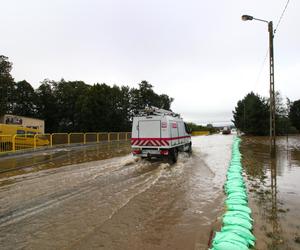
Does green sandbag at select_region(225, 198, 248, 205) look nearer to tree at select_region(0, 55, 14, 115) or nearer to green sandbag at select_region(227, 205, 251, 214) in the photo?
green sandbag at select_region(227, 205, 251, 214)

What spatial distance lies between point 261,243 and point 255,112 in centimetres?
4908

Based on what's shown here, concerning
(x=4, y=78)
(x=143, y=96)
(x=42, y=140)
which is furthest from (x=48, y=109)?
(x=42, y=140)

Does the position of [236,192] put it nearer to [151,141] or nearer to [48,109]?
[151,141]

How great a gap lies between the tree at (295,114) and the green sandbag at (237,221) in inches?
2943

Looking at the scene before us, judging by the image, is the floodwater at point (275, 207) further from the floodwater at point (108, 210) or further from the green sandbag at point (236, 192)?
the floodwater at point (108, 210)

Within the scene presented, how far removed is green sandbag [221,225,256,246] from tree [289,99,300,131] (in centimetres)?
7520

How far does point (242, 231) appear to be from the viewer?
14.8 ft

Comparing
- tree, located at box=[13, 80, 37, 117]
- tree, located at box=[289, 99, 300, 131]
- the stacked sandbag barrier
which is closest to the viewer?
the stacked sandbag barrier

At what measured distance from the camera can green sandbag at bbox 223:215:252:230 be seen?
4.84 metres

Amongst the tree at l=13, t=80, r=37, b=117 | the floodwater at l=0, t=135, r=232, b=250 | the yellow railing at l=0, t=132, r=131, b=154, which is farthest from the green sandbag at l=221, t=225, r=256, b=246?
the tree at l=13, t=80, r=37, b=117

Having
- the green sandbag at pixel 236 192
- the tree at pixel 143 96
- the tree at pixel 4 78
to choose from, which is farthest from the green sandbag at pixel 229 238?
the tree at pixel 143 96

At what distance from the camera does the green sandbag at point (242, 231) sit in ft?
14.2

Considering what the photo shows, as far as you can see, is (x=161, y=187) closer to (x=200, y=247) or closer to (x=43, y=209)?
(x=43, y=209)

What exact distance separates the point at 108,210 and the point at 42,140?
18.7m
